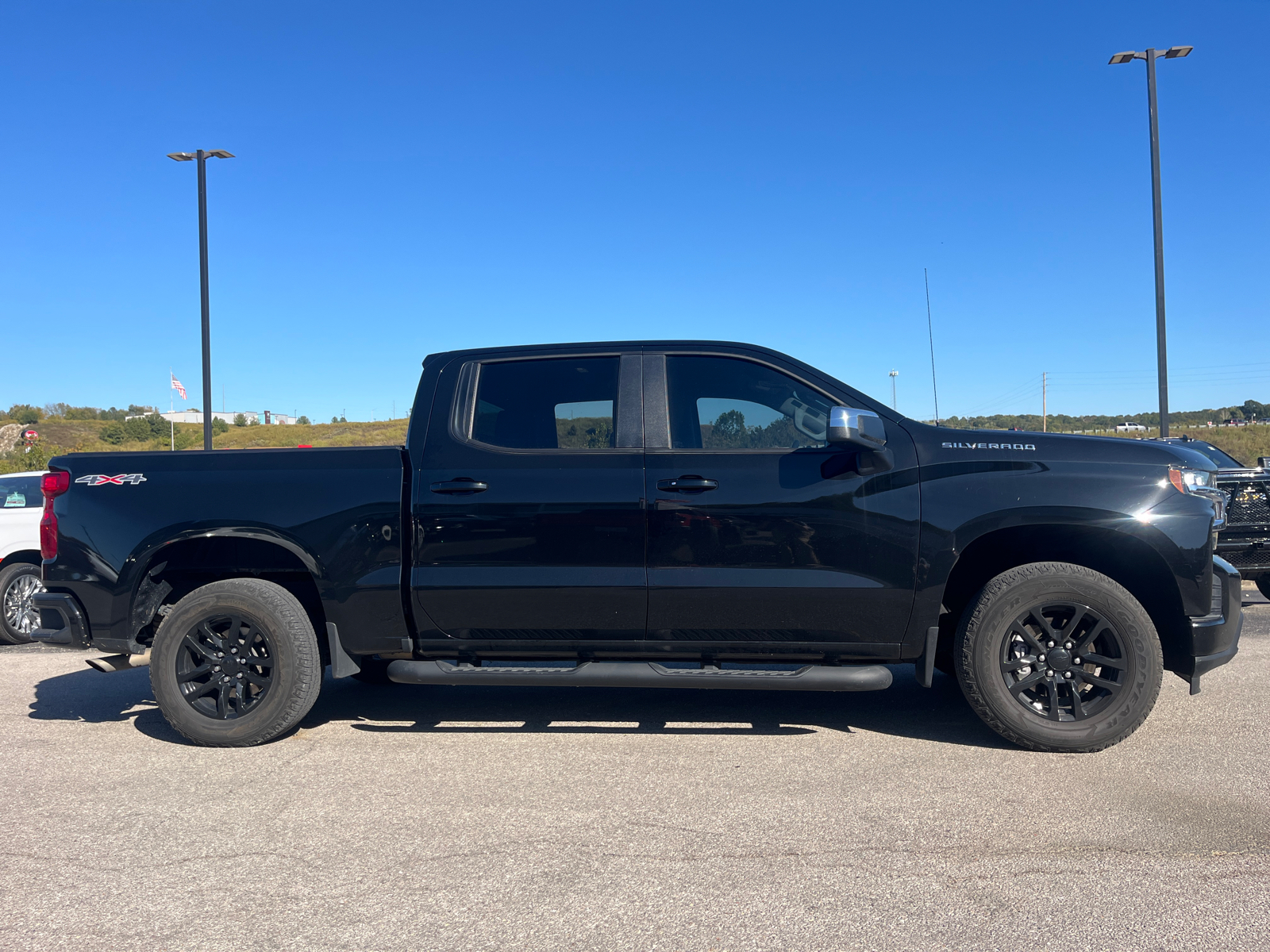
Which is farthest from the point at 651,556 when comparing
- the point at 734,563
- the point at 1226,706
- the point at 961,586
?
the point at 1226,706

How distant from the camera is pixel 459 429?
465 cm

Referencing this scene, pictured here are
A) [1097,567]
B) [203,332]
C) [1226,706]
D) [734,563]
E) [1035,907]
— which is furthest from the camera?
[203,332]

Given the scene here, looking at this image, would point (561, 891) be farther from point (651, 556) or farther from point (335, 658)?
point (335, 658)

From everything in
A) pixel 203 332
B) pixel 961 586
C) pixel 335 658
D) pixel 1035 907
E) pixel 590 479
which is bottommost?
pixel 1035 907

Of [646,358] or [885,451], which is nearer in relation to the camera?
[885,451]

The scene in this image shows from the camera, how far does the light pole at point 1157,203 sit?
580 inches

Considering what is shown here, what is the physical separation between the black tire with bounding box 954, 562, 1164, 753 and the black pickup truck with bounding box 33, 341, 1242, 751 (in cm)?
1

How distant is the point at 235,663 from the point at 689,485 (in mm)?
2472

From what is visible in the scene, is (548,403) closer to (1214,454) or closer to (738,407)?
(738,407)

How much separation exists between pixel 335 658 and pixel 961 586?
3.24m

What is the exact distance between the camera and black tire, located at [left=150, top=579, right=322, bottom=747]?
4.52 meters

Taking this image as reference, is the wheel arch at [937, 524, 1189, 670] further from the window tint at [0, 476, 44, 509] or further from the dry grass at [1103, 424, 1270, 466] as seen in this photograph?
the dry grass at [1103, 424, 1270, 466]

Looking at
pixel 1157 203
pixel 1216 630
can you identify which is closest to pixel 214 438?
pixel 1157 203

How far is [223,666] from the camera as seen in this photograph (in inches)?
181
